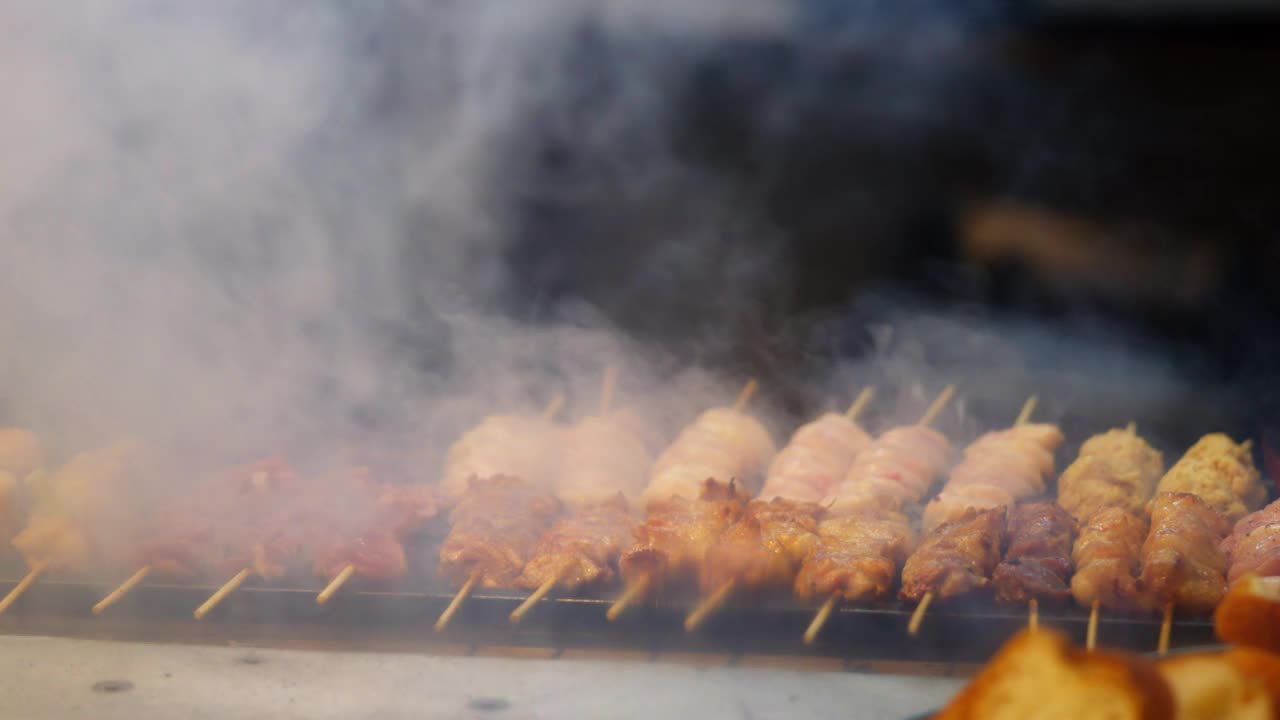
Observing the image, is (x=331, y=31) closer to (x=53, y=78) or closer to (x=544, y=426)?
(x=53, y=78)

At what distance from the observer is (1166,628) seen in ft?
11.0

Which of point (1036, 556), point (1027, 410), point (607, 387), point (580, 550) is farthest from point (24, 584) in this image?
point (1027, 410)

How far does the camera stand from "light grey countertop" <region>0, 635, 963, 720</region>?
2896mm

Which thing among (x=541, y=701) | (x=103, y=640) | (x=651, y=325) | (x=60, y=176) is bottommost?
(x=541, y=701)

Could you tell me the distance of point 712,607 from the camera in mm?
3492

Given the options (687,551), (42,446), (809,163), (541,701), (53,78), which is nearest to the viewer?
(541,701)

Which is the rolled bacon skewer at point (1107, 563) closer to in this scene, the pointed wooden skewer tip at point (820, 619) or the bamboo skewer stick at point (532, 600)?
the pointed wooden skewer tip at point (820, 619)

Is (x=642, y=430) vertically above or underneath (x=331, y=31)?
underneath

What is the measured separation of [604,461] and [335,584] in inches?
62.0

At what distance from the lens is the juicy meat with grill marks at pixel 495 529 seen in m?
3.75

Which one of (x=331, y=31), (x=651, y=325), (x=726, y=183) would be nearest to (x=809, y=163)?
(x=726, y=183)

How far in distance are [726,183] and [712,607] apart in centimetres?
299

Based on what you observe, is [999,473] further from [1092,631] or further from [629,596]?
[629,596]

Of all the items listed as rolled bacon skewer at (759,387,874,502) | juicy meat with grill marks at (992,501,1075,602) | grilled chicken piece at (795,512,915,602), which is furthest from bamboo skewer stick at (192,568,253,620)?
juicy meat with grill marks at (992,501,1075,602)
